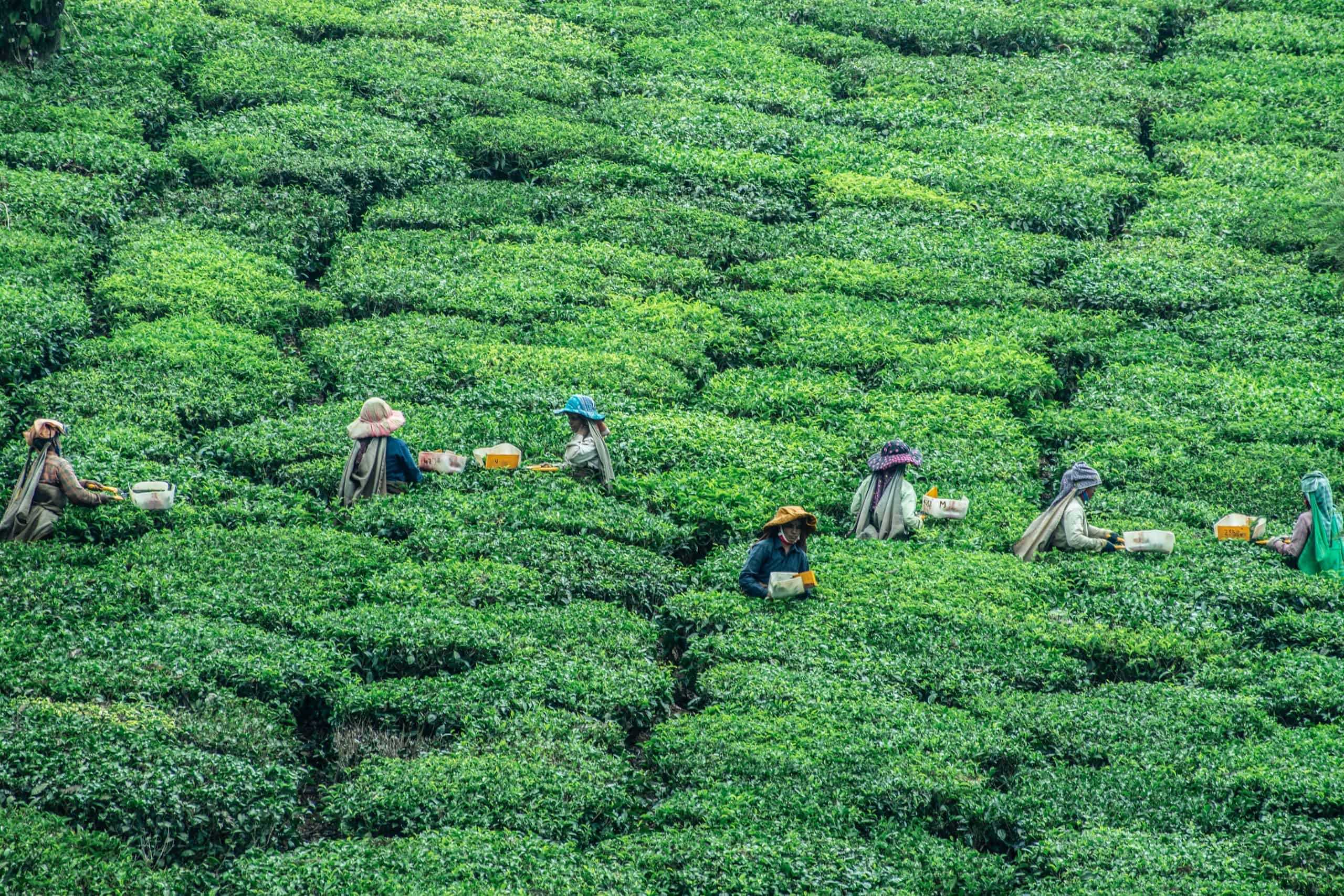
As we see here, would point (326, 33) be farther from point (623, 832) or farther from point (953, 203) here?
point (623, 832)

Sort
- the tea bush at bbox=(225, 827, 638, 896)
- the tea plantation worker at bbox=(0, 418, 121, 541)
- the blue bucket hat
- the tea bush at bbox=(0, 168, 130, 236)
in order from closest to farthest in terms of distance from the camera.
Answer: the tea bush at bbox=(225, 827, 638, 896) → the tea plantation worker at bbox=(0, 418, 121, 541) → the blue bucket hat → the tea bush at bbox=(0, 168, 130, 236)

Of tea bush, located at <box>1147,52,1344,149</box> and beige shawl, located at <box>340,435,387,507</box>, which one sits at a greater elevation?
tea bush, located at <box>1147,52,1344,149</box>

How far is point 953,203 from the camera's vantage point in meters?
29.0

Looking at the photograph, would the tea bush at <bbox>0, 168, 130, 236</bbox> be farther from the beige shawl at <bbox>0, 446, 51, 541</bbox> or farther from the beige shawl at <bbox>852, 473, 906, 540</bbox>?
the beige shawl at <bbox>852, 473, 906, 540</bbox>

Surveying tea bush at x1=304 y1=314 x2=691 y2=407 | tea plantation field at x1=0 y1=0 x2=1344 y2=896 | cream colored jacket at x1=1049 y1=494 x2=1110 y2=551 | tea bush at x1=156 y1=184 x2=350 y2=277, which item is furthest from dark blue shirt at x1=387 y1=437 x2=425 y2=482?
tea bush at x1=156 y1=184 x2=350 y2=277

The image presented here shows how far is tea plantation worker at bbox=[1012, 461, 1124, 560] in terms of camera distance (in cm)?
1755

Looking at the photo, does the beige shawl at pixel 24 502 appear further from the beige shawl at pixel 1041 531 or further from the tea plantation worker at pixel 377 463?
the beige shawl at pixel 1041 531

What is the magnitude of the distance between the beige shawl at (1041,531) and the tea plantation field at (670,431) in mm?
391

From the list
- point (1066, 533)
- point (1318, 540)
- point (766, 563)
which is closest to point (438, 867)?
point (766, 563)

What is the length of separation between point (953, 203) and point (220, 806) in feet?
65.4

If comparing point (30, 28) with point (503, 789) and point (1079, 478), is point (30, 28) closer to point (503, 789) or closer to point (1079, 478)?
point (1079, 478)

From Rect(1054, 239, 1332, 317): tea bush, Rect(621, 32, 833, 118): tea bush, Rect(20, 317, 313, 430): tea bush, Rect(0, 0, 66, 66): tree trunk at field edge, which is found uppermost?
Rect(621, 32, 833, 118): tea bush

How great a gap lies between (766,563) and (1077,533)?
146 inches

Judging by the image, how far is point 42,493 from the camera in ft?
53.7
